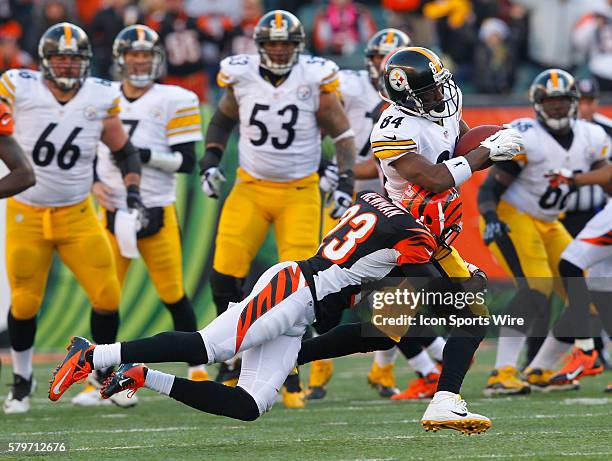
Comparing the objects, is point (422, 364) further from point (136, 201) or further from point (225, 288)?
point (136, 201)

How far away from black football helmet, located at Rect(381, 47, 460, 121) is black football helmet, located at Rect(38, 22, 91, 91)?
7.04ft

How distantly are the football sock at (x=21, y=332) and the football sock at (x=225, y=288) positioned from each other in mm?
968

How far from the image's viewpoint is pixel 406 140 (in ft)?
16.0

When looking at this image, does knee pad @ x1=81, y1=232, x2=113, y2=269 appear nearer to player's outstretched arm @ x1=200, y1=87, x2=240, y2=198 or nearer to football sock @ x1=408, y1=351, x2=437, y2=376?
player's outstretched arm @ x1=200, y1=87, x2=240, y2=198

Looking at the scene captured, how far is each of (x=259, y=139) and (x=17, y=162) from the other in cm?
148

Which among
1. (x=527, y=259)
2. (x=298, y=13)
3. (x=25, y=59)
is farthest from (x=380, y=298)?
(x=298, y=13)

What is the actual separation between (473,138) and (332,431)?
1370mm

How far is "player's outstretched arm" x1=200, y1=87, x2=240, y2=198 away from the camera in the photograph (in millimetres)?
6898

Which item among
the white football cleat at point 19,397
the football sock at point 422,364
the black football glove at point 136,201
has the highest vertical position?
the black football glove at point 136,201

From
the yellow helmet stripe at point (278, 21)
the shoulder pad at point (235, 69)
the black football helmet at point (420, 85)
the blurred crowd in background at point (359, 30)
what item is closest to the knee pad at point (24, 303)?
the shoulder pad at point (235, 69)

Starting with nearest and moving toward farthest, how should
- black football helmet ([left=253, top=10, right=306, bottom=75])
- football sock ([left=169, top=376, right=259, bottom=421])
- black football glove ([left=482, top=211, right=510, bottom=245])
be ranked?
football sock ([left=169, top=376, right=259, bottom=421])
black football helmet ([left=253, top=10, right=306, bottom=75])
black football glove ([left=482, top=211, right=510, bottom=245])

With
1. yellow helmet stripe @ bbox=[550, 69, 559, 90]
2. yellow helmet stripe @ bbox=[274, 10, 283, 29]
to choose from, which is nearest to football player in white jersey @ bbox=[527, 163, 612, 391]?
yellow helmet stripe @ bbox=[550, 69, 559, 90]

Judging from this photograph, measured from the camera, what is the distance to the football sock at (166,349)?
4.66m

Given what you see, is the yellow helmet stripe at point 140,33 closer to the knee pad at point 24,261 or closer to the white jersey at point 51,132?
the white jersey at point 51,132
